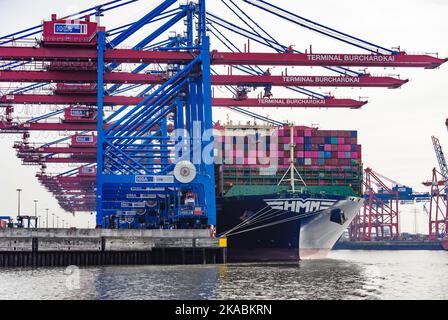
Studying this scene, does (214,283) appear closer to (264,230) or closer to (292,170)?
(264,230)

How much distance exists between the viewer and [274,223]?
6212cm

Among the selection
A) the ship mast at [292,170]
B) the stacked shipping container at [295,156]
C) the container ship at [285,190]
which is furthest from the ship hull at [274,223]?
the stacked shipping container at [295,156]

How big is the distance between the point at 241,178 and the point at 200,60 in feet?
40.2

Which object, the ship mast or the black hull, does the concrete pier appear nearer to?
the black hull

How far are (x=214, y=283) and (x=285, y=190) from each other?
23.8 m

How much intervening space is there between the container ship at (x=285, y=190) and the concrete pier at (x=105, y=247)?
7.75 metres

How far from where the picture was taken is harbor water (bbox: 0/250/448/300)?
113ft

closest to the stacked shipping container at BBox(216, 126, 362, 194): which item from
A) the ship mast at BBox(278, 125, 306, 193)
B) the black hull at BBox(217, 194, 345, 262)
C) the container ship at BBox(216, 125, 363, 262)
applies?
the container ship at BBox(216, 125, 363, 262)

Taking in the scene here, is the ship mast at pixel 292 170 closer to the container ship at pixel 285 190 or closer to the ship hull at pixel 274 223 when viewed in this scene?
the container ship at pixel 285 190

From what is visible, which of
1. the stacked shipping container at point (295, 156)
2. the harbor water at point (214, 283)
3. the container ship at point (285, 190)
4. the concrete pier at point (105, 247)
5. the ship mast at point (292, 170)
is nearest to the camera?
the harbor water at point (214, 283)

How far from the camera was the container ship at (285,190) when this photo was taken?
6194cm

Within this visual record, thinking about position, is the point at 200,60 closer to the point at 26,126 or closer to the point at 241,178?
the point at 241,178
